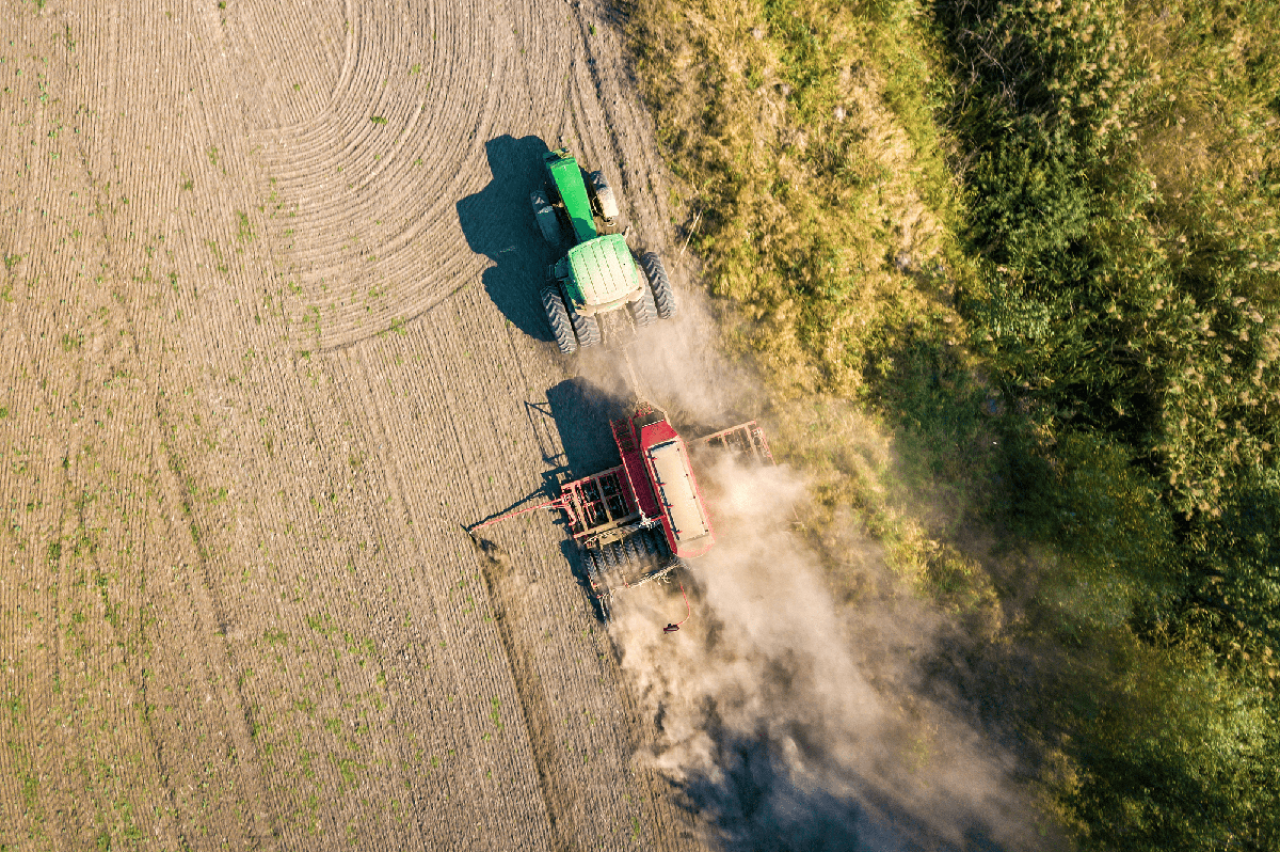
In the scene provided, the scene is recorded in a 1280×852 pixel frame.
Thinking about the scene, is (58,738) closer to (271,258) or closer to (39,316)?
(39,316)

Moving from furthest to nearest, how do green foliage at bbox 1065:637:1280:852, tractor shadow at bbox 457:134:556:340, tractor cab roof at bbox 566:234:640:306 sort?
tractor shadow at bbox 457:134:556:340, green foliage at bbox 1065:637:1280:852, tractor cab roof at bbox 566:234:640:306

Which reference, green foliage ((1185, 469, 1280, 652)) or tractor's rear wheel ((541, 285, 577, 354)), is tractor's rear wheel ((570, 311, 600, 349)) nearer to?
tractor's rear wheel ((541, 285, 577, 354))

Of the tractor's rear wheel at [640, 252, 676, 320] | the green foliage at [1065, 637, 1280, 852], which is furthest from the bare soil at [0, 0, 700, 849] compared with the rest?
the green foliage at [1065, 637, 1280, 852]

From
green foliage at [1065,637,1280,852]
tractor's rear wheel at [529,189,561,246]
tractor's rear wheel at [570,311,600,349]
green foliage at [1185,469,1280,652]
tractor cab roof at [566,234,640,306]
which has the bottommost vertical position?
green foliage at [1065,637,1280,852]

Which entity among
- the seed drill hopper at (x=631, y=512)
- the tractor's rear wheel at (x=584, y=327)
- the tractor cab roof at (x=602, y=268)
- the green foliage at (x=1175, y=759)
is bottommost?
the green foliage at (x=1175, y=759)

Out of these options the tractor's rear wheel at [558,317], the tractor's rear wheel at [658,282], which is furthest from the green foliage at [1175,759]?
the tractor's rear wheel at [558,317]

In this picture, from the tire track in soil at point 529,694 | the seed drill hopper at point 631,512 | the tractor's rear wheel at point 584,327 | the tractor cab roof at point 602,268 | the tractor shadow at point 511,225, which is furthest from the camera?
the tractor shadow at point 511,225

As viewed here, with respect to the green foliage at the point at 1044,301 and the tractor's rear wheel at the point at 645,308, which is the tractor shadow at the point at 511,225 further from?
the green foliage at the point at 1044,301

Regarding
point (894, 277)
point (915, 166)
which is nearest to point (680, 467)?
point (894, 277)
